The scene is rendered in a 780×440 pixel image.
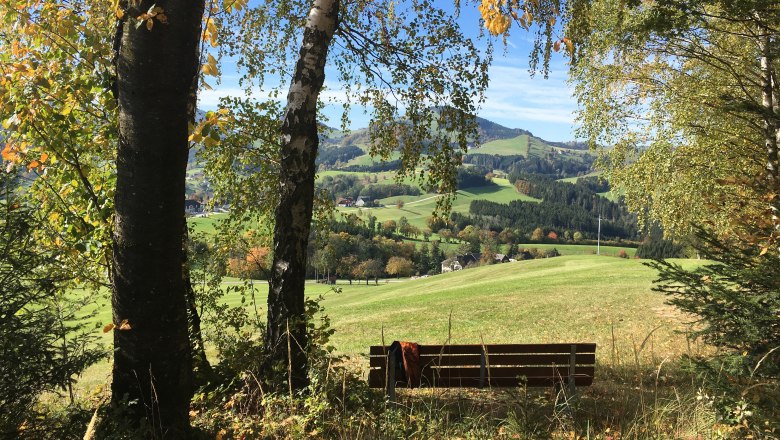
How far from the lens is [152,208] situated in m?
2.96

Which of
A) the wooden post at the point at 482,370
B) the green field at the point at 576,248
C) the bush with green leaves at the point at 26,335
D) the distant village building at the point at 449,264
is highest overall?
the bush with green leaves at the point at 26,335

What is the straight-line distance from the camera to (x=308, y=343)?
5.32 m

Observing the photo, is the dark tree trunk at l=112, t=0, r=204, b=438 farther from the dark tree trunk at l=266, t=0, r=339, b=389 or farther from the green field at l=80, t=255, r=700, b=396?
the green field at l=80, t=255, r=700, b=396

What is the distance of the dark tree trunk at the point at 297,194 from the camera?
5.38m

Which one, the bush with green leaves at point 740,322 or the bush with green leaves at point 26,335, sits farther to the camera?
the bush with green leaves at point 740,322

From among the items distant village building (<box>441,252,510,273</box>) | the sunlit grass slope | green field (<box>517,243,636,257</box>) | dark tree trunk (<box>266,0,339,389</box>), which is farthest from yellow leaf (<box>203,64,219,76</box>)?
green field (<box>517,243,636,257</box>)

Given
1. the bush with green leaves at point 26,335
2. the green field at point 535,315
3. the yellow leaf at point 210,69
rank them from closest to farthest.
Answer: the bush with green leaves at point 26,335 → the yellow leaf at point 210,69 → the green field at point 535,315

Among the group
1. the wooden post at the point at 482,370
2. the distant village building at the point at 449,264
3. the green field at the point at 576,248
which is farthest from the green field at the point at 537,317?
the green field at the point at 576,248

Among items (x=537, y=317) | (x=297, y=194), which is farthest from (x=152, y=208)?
(x=537, y=317)

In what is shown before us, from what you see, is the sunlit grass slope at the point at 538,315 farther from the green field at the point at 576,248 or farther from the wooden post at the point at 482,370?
the green field at the point at 576,248

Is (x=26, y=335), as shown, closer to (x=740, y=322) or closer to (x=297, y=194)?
(x=297, y=194)

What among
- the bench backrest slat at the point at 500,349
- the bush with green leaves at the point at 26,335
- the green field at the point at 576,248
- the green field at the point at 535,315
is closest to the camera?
the bush with green leaves at the point at 26,335

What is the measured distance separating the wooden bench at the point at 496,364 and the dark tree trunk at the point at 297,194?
53.5 inches

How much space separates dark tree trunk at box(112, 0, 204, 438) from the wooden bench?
3.36m
